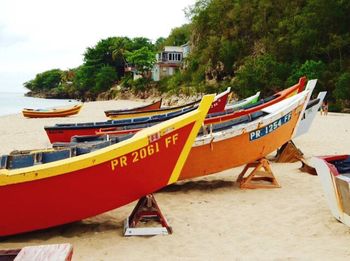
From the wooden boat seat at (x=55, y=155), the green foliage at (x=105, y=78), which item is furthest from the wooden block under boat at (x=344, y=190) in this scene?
the green foliage at (x=105, y=78)

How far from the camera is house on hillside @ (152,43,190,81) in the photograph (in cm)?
6512

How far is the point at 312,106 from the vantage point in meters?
11.4

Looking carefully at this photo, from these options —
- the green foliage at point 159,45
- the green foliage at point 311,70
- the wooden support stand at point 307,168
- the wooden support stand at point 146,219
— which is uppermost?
the green foliage at point 159,45

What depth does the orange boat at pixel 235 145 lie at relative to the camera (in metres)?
7.57

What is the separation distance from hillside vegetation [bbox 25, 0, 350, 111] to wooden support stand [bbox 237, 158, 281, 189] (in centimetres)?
2282

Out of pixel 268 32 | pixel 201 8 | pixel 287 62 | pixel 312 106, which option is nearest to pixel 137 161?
pixel 312 106

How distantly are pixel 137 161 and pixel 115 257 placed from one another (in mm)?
1176

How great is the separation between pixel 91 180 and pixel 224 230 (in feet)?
6.00

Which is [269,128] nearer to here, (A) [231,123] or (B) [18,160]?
(A) [231,123]

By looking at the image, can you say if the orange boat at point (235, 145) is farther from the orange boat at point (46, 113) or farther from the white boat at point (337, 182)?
the orange boat at point (46, 113)

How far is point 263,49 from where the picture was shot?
Answer: 41.3m

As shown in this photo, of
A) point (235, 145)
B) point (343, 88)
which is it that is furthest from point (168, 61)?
point (235, 145)

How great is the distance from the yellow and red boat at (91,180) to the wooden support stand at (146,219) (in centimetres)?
25

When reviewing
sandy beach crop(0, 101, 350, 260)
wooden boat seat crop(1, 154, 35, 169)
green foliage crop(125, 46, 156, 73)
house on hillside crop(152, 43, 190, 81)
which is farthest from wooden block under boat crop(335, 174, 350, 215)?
green foliage crop(125, 46, 156, 73)
